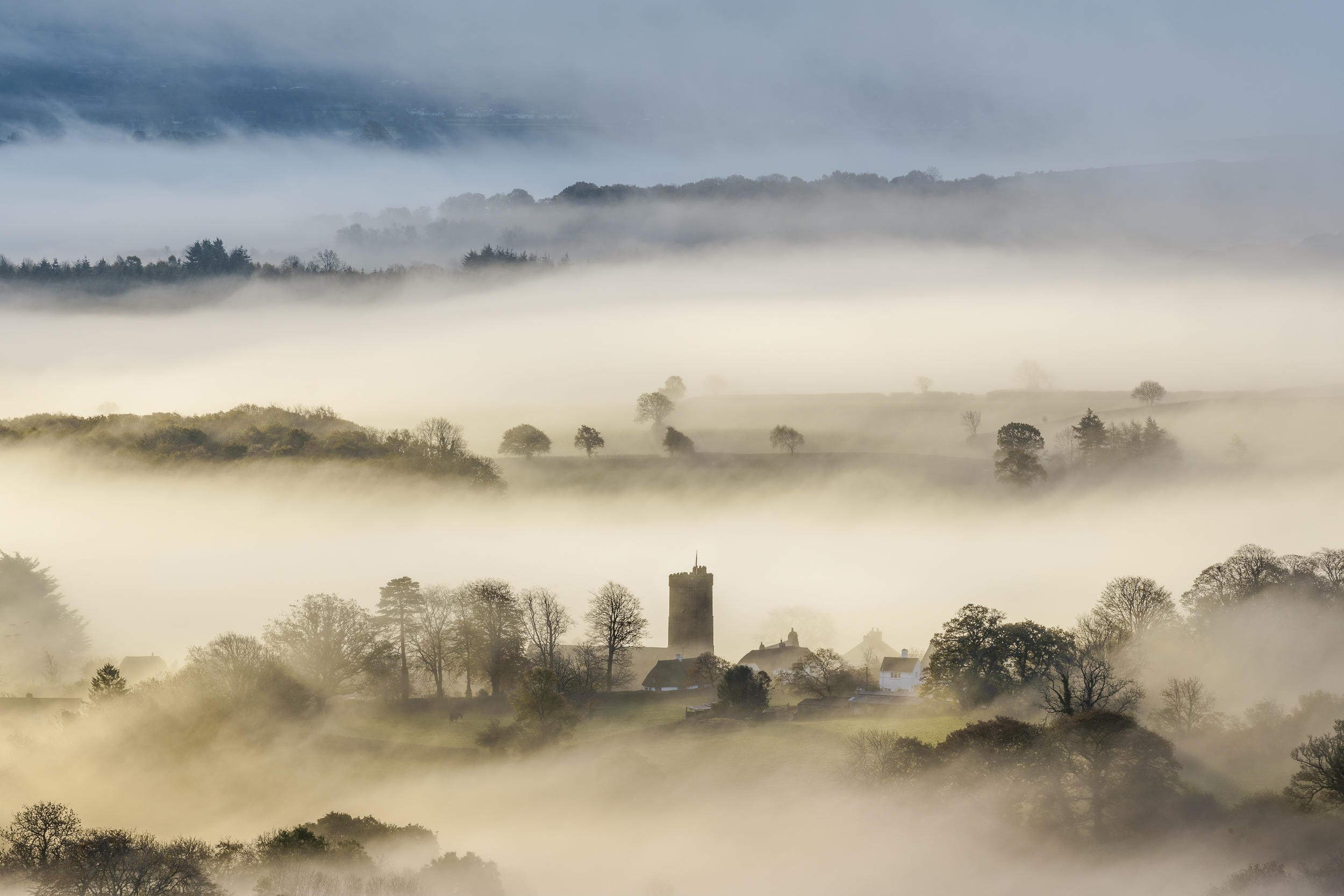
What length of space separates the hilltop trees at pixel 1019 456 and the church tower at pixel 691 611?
35793 mm

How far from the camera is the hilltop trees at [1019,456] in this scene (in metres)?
125

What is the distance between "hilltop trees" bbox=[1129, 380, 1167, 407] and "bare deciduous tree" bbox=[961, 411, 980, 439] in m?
19.9

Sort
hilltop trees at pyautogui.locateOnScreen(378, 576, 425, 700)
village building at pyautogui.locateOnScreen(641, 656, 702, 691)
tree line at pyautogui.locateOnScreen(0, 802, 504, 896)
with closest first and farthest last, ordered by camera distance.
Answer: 1. tree line at pyautogui.locateOnScreen(0, 802, 504, 896)
2. hilltop trees at pyautogui.locateOnScreen(378, 576, 425, 700)
3. village building at pyautogui.locateOnScreen(641, 656, 702, 691)

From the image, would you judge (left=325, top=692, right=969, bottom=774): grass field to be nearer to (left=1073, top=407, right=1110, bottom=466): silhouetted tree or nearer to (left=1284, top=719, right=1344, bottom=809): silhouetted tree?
(left=1284, top=719, right=1344, bottom=809): silhouetted tree

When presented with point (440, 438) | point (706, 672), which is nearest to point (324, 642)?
point (706, 672)

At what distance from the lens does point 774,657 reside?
323 ft

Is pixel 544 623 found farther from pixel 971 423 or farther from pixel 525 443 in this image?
pixel 971 423

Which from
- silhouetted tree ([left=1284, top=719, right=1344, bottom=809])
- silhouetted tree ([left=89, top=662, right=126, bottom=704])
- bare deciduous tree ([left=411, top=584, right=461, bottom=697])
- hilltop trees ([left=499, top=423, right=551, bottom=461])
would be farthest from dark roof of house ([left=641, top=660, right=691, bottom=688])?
hilltop trees ([left=499, top=423, right=551, bottom=461])

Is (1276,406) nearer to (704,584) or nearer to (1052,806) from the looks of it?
(704,584)

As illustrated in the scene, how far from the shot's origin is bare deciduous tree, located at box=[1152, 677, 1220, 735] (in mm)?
66375

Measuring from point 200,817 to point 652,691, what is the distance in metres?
30.3

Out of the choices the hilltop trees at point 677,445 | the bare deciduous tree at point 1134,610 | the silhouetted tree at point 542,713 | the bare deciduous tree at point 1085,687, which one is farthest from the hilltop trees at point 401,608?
the hilltop trees at point 677,445

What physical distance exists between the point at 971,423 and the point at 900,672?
60274 millimetres

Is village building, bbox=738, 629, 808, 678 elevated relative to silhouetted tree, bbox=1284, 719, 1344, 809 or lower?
lower
